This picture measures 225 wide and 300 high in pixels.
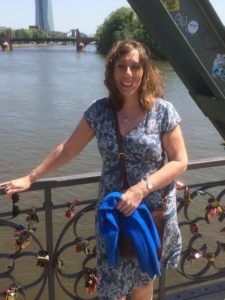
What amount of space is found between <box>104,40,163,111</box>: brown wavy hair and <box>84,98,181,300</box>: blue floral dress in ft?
0.15

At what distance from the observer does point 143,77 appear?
7.23ft

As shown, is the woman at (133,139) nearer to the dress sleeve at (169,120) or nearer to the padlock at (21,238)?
the dress sleeve at (169,120)

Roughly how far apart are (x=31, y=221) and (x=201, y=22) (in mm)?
1400

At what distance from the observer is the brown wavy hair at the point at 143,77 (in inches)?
85.7

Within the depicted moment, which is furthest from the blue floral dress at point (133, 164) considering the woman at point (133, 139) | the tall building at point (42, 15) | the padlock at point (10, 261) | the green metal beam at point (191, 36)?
the tall building at point (42, 15)

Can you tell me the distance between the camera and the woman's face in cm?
216

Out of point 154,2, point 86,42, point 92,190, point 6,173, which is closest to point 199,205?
point 92,190

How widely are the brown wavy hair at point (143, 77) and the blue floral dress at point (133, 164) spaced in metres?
0.05

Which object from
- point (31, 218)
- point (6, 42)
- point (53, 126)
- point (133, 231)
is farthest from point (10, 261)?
point (6, 42)

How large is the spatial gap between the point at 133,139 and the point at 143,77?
1.02 ft

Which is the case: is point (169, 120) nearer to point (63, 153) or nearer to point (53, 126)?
point (63, 153)

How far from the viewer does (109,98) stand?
2.26m

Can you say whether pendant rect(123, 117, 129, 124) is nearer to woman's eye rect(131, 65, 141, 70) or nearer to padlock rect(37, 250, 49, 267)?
woman's eye rect(131, 65, 141, 70)

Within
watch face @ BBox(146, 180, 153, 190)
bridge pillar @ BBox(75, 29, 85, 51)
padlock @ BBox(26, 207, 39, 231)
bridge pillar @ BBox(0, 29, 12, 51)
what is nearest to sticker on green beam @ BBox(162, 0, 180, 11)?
watch face @ BBox(146, 180, 153, 190)
